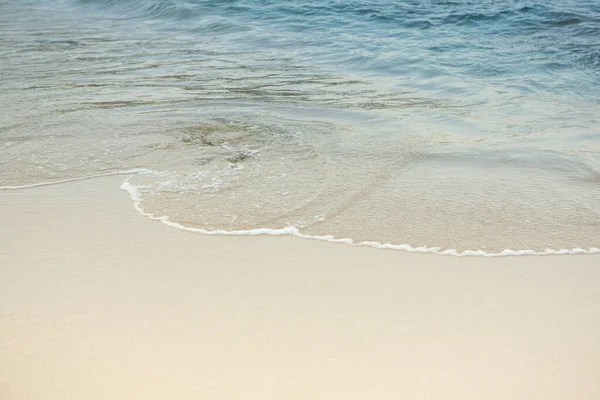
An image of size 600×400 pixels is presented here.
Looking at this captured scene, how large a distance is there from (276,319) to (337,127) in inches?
106

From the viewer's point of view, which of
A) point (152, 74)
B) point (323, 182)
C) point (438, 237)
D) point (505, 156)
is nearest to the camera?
point (438, 237)

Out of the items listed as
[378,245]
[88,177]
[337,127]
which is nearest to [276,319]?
[378,245]

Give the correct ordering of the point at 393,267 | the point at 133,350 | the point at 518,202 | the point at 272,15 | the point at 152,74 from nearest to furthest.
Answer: the point at 133,350
the point at 393,267
the point at 518,202
the point at 152,74
the point at 272,15

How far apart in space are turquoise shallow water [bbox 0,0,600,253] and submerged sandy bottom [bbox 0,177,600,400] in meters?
0.28

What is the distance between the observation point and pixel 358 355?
202 cm

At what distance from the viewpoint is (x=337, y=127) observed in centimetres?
468

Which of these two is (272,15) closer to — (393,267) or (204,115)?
(204,115)

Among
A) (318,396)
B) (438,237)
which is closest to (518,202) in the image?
(438,237)

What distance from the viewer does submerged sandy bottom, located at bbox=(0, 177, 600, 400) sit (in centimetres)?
189

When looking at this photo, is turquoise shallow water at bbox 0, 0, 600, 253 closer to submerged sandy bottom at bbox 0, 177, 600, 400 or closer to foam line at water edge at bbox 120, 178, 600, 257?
foam line at water edge at bbox 120, 178, 600, 257

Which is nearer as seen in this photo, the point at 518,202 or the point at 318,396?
the point at 318,396

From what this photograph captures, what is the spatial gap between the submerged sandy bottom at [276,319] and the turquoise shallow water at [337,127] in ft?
0.93

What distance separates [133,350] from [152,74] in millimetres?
5171

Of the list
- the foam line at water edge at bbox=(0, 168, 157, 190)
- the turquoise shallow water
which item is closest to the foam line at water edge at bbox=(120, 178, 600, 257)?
the turquoise shallow water
